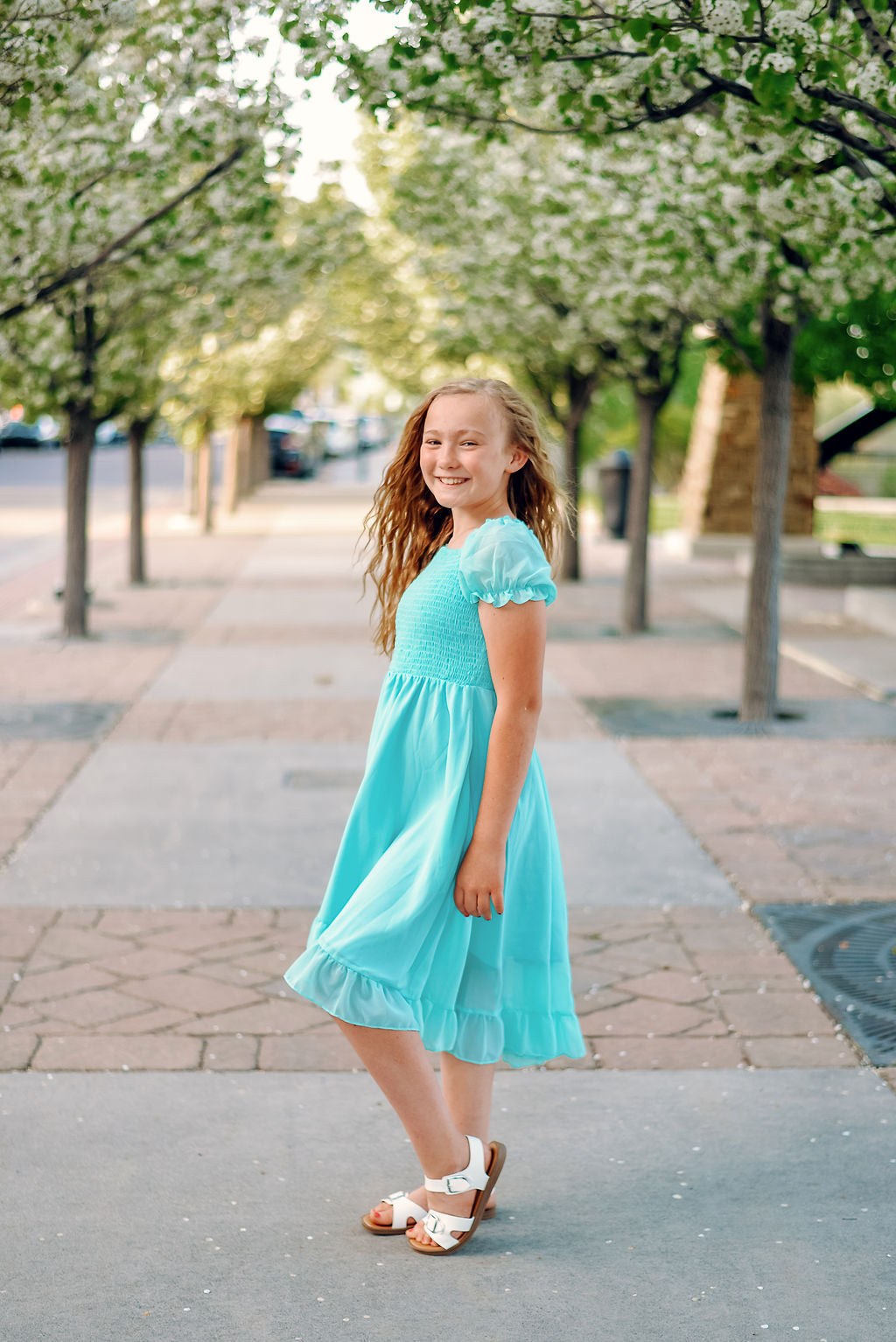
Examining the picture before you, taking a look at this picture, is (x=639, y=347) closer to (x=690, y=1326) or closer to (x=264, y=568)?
(x=264, y=568)

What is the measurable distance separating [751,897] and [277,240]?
8.56 meters

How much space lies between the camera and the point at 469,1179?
3285 mm

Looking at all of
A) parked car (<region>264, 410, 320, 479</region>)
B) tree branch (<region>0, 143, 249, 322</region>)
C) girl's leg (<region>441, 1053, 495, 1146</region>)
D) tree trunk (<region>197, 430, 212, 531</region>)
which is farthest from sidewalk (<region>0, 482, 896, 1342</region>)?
parked car (<region>264, 410, 320, 479</region>)

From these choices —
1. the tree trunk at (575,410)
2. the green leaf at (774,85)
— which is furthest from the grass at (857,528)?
the green leaf at (774,85)

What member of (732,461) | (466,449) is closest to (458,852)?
(466,449)

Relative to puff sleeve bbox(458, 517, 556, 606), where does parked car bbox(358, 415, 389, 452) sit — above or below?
above

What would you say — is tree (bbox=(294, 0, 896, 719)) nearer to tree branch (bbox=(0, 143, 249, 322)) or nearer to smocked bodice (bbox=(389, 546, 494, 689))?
tree branch (bbox=(0, 143, 249, 322))

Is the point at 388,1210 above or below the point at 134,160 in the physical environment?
below

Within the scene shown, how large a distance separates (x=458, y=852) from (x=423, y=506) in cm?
87

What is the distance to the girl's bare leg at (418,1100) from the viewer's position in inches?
123

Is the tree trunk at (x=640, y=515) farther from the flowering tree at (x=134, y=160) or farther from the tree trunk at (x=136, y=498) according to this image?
the tree trunk at (x=136, y=498)

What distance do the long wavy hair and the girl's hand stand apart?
27.8 inches

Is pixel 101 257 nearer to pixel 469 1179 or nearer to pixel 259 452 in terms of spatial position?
pixel 469 1179

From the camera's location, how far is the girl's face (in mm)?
3225
